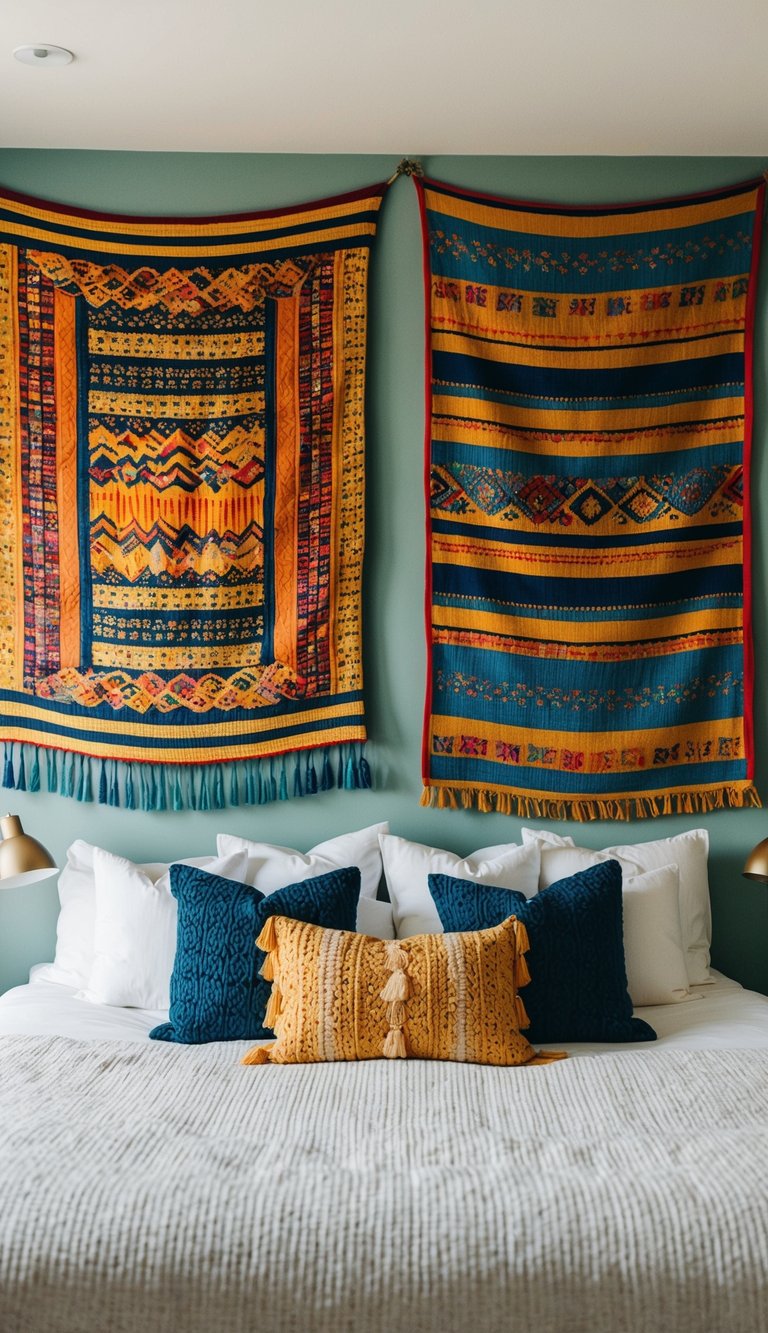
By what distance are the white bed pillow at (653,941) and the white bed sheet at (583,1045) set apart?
4 centimetres

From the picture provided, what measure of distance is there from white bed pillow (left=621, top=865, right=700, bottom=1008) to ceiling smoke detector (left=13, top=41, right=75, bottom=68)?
7.53 ft

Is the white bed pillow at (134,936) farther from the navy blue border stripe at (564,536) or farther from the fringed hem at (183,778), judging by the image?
the navy blue border stripe at (564,536)

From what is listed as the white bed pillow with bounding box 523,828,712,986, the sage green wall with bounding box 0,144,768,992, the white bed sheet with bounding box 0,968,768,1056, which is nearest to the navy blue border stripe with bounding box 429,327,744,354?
the sage green wall with bounding box 0,144,768,992

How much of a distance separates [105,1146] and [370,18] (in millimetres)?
2210

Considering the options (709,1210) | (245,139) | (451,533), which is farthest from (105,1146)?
(245,139)

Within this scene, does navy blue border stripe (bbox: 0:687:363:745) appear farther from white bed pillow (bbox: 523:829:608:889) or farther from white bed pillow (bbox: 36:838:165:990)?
white bed pillow (bbox: 523:829:608:889)

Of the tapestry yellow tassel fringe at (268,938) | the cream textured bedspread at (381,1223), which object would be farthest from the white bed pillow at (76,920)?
the cream textured bedspread at (381,1223)

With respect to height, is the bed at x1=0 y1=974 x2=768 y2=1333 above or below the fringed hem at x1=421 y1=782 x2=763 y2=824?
below

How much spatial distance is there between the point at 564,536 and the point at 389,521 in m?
0.48

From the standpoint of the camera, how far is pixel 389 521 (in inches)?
116

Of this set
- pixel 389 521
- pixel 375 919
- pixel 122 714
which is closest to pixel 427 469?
pixel 389 521

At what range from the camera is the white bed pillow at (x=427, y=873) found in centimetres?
265

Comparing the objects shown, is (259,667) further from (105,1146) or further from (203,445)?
(105,1146)

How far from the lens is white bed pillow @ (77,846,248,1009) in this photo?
2533mm
